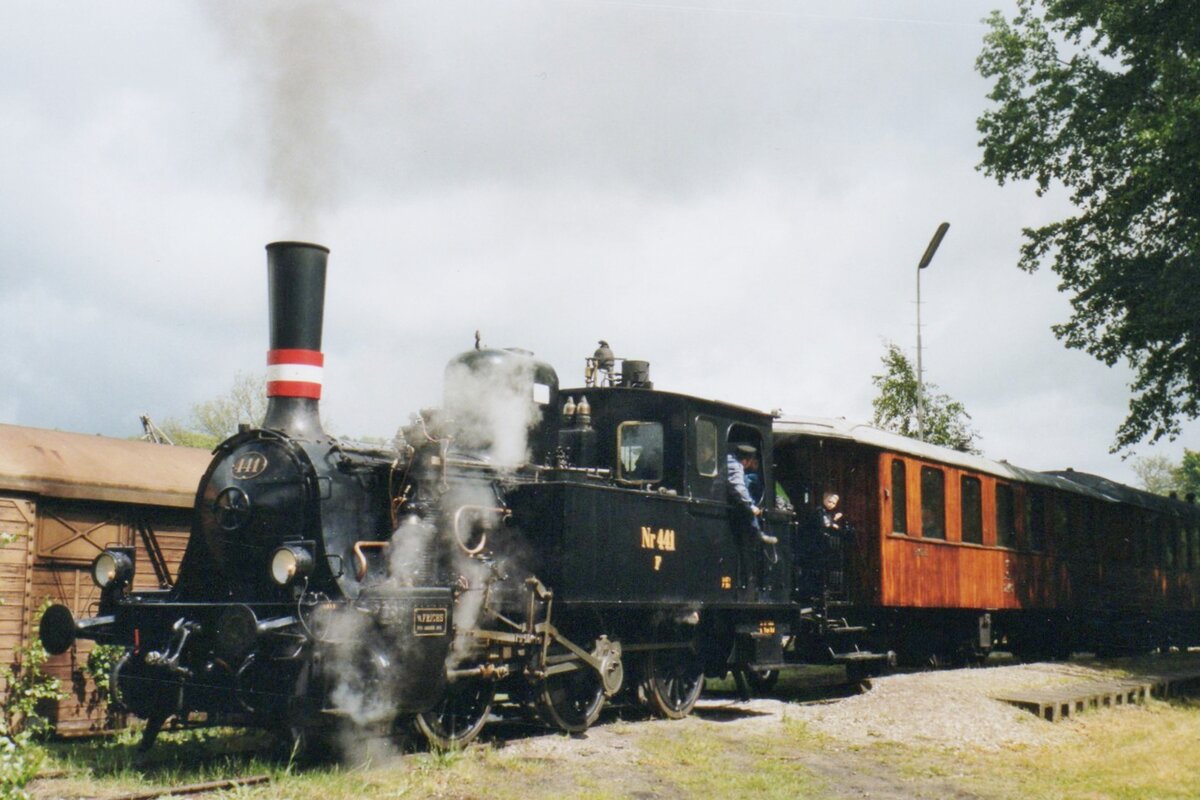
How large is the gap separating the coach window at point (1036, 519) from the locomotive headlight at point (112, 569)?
41.5 feet

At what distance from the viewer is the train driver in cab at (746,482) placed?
34.1ft

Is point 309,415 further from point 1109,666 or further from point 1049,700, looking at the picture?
point 1109,666

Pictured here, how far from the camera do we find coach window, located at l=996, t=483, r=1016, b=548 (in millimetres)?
15719

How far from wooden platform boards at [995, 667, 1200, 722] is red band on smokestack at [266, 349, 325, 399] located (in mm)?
7160

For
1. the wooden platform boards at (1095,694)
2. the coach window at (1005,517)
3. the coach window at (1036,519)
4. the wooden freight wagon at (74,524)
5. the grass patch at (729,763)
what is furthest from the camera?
the coach window at (1036,519)

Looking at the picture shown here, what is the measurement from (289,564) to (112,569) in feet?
5.39

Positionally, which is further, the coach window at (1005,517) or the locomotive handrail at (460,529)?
the coach window at (1005,517)

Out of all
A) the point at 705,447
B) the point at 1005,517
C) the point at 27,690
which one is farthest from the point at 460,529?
the point at 1005,517

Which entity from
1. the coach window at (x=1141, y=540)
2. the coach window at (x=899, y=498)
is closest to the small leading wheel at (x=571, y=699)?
the coach window at (x=899, y=498)

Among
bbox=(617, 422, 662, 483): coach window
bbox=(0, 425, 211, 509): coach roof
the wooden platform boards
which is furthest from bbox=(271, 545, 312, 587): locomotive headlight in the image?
the wooden platform boards

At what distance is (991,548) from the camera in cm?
1530

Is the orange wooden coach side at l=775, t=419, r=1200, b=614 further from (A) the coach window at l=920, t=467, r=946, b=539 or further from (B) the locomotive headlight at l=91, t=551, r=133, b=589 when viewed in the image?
(B) the locomotive headlight at l=91, t=551, r=133, b=589

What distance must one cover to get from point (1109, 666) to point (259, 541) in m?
12.4

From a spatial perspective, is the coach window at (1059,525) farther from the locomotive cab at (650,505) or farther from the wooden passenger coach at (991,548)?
the locomotive cab at (650,505)
